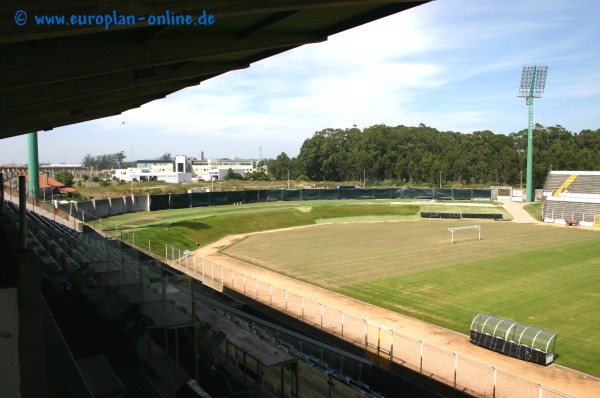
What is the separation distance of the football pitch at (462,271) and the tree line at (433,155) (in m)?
61.8

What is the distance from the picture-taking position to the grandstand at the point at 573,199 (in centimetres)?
5656

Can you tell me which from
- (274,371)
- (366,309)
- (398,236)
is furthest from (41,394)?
(398,236)

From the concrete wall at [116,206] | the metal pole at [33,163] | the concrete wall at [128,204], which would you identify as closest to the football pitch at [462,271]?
the concrete wall at [116,206]

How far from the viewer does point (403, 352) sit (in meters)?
17.6

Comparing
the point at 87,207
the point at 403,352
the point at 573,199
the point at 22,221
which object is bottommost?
the point at 403,352

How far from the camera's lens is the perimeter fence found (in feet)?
47.1

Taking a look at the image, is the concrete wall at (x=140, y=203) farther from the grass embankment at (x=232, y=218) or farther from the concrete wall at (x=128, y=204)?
the grass embankment at (x=232, y=218)

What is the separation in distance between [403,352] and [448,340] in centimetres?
276

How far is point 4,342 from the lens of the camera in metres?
4.09

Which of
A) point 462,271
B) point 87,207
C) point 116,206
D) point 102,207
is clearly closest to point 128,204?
point 116,206

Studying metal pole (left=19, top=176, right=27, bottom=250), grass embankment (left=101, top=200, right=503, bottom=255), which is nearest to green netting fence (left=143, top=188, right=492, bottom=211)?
grass embankment (left=101, top=200, right=503, bottom=255)

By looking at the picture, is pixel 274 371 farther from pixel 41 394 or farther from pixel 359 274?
pixel 359 274

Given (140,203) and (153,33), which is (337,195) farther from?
(153,33)

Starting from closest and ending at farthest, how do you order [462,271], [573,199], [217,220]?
[462,271], [217,220], [573,199]
